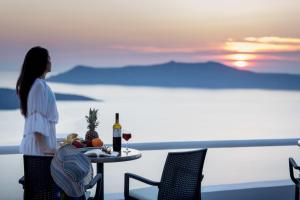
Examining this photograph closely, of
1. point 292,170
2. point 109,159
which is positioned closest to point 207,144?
point 292,170

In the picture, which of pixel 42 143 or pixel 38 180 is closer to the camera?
pixel 38 180

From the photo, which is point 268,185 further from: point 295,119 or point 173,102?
point 173,102

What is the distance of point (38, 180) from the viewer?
3439mm

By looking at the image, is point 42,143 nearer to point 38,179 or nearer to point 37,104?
point 37,104

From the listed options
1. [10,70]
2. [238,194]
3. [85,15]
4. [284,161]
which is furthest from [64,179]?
[284,161]

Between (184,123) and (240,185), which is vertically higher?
(184,123)

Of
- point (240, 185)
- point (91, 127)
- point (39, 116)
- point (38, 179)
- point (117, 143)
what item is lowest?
point (240, 185)

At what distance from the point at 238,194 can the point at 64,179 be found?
3.70m

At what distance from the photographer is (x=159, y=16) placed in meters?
A: 5.59

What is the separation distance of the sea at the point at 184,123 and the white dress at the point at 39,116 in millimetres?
1098

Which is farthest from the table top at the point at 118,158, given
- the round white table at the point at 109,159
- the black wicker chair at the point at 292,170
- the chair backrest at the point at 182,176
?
the black wicker chair at the point at 292,170

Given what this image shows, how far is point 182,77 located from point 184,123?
1.62 ft

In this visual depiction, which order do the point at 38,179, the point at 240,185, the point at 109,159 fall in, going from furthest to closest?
the point at 240,185 < the point at 109,159 < the point at 38,179

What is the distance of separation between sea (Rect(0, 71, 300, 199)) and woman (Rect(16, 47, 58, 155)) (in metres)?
1.11
